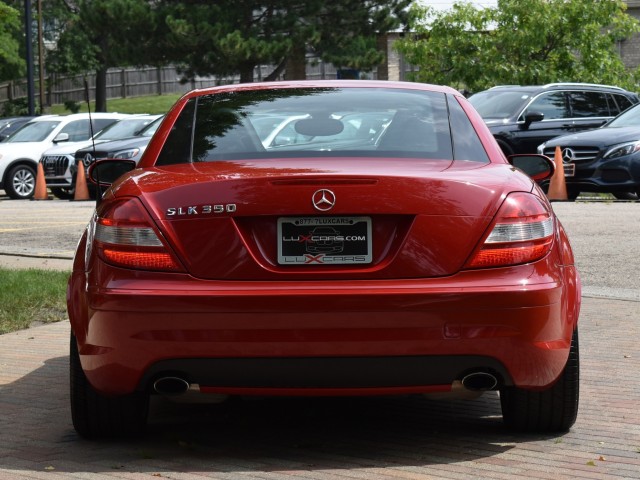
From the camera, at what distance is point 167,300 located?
186 inches

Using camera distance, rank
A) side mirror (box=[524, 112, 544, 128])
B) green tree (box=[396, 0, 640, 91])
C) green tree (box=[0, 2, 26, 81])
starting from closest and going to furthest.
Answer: side mirror (box=[524, 112, 544, 128]), green tree (box=[396, 0, 640, 91]), green tree (box=[0, 2, 26, 81])

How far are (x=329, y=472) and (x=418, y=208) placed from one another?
3.26 feet

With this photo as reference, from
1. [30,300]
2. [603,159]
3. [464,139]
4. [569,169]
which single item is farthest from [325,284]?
[569,169]

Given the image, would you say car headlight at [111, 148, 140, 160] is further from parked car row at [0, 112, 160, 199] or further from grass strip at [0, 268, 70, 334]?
grass strip at [0, 268, 70, 334]

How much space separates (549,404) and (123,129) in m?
20.4

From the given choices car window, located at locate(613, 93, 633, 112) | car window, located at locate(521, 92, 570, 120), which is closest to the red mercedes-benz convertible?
car window, located at locate(521, 92, 570, 120)

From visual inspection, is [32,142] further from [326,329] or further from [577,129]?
[326,329]

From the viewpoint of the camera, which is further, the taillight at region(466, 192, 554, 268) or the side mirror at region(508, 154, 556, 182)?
the side mirror at region(508, 154, 556, 182)

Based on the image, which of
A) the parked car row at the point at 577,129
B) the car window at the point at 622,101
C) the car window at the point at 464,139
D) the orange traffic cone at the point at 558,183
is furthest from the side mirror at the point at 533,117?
the car window at the point at 464,139

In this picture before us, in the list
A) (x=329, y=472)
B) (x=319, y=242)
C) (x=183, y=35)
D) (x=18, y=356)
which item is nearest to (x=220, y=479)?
(x=329, y=472)

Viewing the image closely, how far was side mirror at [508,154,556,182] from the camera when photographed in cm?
618

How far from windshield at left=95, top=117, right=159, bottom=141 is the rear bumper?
65.2 feet

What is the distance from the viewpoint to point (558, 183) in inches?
770

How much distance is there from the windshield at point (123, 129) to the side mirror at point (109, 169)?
1795 cm
